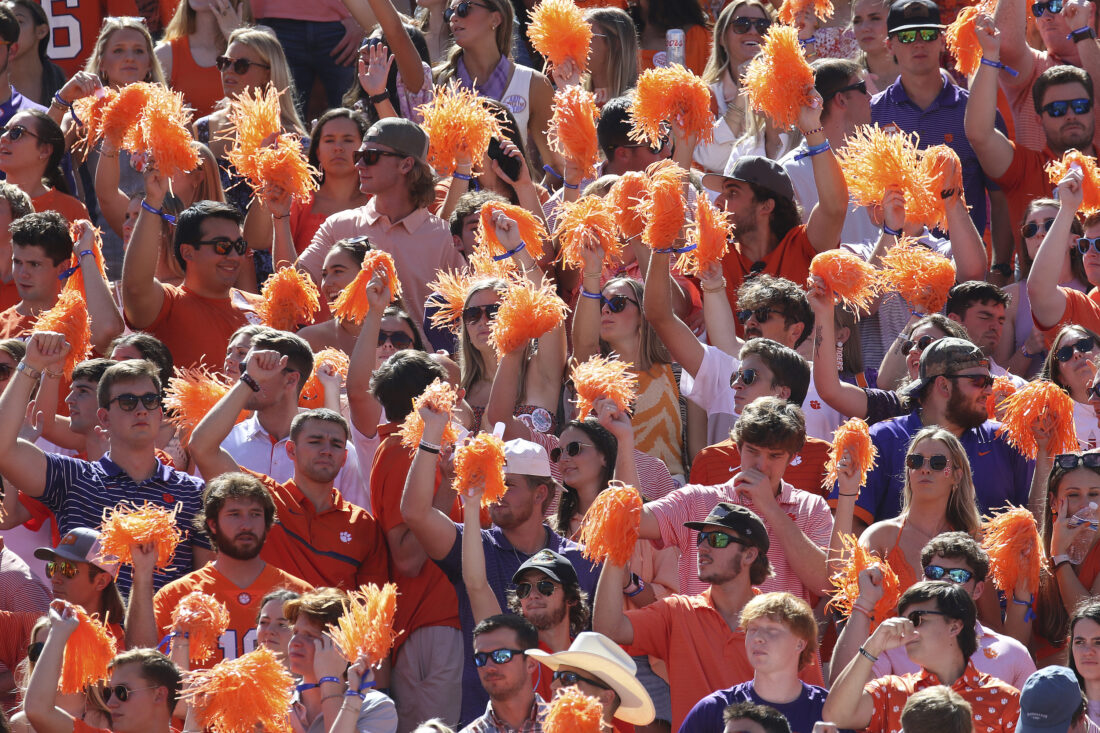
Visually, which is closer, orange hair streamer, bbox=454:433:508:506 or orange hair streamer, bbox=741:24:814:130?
orange hair streamer, bbox=454:433:508:506

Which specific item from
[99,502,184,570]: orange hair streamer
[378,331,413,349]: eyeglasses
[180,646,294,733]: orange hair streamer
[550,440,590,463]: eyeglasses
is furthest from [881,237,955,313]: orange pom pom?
[180,646,294,733]: orange hair streamer

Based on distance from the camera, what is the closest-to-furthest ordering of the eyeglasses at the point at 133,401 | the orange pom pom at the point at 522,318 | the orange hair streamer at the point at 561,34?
the eyeglasses at the point at 133,401 < the orange pom pom at the point at 522,318 < the orange hair streamer at the point at 561,34

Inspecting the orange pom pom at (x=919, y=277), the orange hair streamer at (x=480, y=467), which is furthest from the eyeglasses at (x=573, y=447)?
the orange pom pom at (x=919, y=277)

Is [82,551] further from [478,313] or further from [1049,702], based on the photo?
[1049,702]

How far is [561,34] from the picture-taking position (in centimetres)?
1181

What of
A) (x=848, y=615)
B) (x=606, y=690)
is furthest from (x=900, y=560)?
(x=606, y=690)

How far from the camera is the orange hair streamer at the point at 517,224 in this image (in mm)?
9914

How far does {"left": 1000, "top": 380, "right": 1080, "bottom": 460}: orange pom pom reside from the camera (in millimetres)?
8898

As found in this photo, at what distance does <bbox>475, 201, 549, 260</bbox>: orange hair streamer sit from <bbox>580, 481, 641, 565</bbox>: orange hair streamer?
2305 mm

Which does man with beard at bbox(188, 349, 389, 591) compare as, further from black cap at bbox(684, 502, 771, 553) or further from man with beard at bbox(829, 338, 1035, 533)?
man with beard at bbox(829, 338, 1035, 533)

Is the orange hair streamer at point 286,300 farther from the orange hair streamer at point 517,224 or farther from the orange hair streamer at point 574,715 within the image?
the orange hair streamer at point 574,715

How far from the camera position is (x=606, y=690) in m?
7.32

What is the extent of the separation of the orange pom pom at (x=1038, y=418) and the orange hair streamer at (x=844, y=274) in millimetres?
977

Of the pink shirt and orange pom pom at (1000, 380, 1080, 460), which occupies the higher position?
orange pom pom at (1000, 380, 1080, 460)
